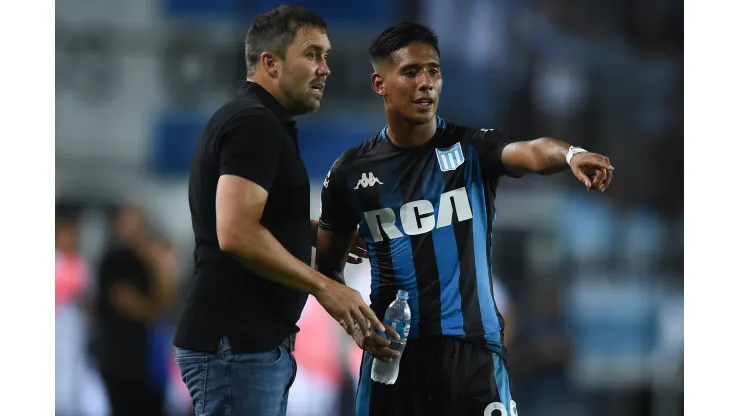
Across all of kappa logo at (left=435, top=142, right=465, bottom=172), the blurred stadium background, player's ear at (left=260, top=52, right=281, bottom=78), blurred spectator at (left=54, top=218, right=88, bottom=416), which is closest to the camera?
player's ear at (left=260, top=52, right=281, bottom=78)

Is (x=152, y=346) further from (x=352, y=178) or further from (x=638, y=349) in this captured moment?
(x=638, y=349)

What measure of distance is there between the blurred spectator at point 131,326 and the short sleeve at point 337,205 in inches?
73.3

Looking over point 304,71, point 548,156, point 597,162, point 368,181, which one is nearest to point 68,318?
point 368,181

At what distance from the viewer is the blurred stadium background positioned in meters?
4.49

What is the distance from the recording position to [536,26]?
5.50 metres

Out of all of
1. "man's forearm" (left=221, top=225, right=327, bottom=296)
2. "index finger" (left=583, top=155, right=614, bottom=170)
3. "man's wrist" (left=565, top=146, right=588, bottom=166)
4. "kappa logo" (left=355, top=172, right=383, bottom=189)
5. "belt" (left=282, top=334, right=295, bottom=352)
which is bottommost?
"belt" (left=282, top=334, right=295, bottom=352)

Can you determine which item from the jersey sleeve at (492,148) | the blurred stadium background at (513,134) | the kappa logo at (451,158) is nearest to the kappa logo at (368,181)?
the kappa logo at (451,158)

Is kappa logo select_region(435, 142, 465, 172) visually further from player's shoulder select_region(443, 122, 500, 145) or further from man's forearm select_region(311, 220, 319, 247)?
man's forearm select_region(311, 220, 319, 247)

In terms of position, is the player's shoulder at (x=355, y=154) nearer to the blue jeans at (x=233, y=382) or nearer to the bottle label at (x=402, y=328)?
the bottle label at (x=402, y=328)

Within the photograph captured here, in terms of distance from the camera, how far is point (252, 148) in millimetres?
2096

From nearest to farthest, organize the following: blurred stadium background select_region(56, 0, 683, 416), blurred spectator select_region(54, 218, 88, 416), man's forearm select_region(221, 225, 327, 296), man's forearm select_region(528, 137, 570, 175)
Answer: man's forearm select_region(221, 225, 327, 296) → man's forearm select_region(528, 137, 570, 175) → blurred spectator select_region(54, 218, 88, 416) → blurred stadium background select_region(56, 0, 683, 416)

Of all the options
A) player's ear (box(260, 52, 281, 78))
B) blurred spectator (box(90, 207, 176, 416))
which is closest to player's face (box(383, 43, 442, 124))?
player's ear (box(260, 52, 281, 78))

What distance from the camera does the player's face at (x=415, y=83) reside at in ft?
9.01

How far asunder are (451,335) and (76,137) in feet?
8.71
